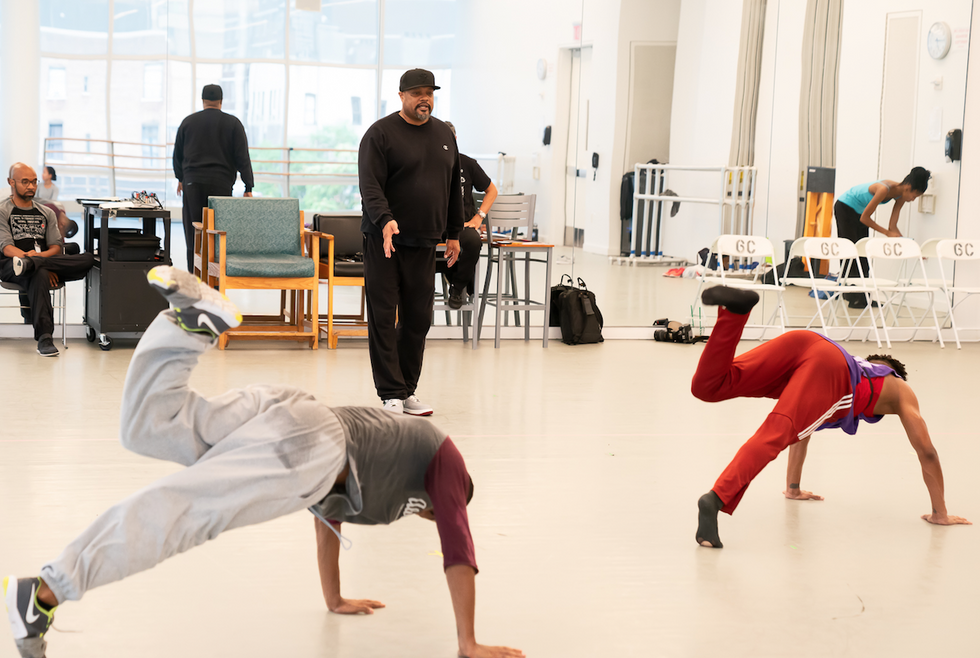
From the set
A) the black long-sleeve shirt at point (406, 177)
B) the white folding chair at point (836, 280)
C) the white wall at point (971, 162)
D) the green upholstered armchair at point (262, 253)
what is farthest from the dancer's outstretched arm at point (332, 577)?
the white wall at point (971, 162)

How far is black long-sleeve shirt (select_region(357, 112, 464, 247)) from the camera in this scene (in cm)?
502

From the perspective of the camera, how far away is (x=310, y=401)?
228 cm

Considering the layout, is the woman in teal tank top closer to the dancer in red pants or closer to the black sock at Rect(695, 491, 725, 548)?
the dancer in red pants

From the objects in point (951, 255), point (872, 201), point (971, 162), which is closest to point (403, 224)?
point (872, 201)

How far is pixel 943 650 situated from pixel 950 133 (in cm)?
685

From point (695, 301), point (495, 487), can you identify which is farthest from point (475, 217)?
point (495, 487)

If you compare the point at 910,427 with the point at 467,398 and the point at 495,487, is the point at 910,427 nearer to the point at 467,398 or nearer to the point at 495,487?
the point at 495,487

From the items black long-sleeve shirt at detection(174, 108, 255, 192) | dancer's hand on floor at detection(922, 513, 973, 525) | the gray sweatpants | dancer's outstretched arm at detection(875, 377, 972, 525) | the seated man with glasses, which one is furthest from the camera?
black long-sleeve shirt at detection(174, 108, 255, 192)

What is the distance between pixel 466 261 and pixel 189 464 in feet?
16.7

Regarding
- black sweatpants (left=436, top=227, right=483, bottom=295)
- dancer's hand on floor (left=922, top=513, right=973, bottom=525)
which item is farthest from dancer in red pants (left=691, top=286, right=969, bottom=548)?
black sweatpants (left=436, top=227, right=483, bottom=295)

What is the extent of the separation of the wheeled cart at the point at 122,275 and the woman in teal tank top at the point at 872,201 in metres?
5.37

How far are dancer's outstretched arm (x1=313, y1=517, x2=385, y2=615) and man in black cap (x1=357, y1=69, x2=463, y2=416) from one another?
2262 millimetres

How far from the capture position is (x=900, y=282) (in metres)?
8.49

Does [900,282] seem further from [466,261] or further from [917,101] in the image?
[466,261]
